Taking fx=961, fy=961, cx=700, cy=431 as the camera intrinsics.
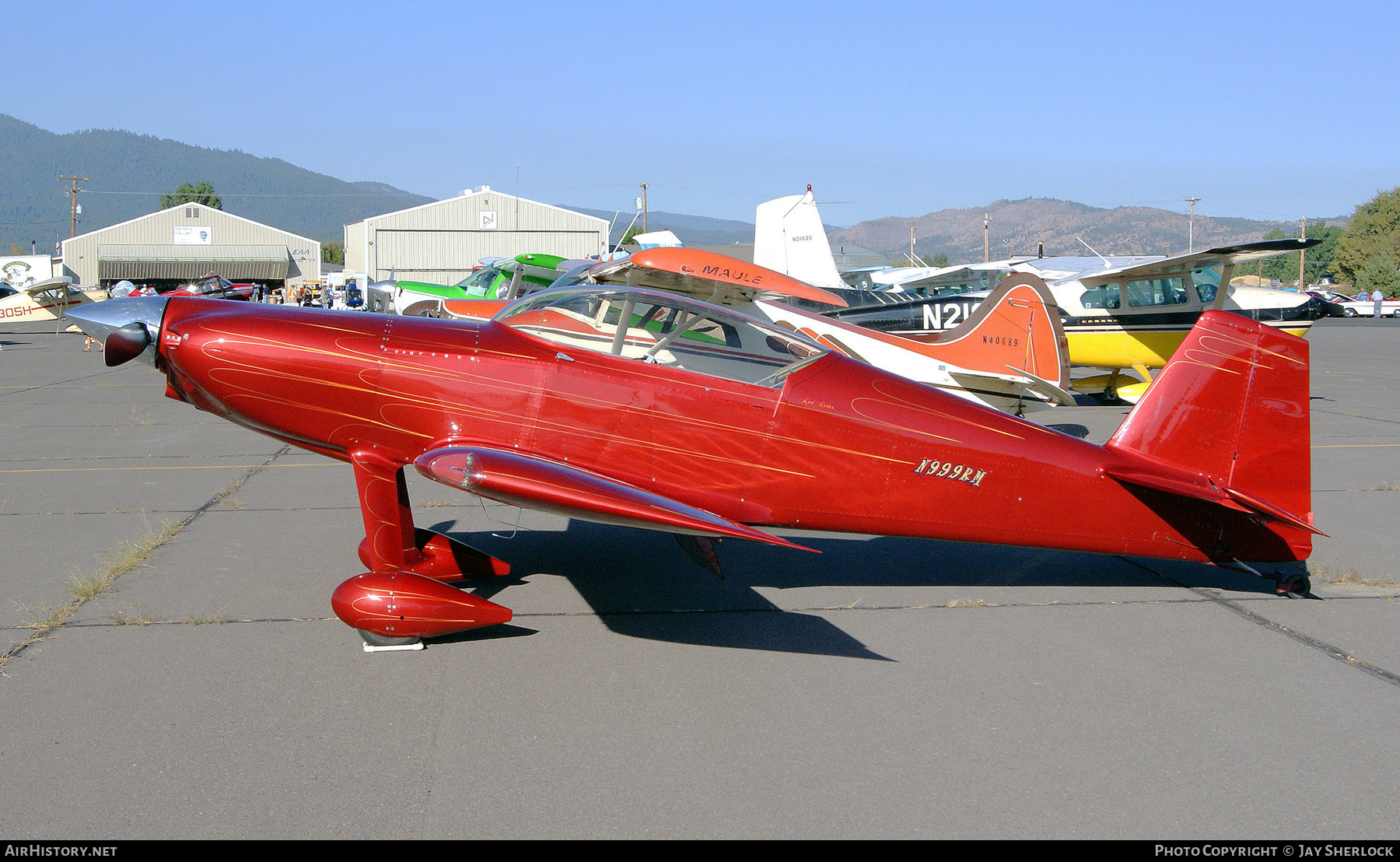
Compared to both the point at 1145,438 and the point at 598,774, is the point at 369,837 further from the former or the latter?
the point at 1145,438

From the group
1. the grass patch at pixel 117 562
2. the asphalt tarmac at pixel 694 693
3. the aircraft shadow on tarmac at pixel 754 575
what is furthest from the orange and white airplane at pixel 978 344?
the grass patch at pixel 117 562

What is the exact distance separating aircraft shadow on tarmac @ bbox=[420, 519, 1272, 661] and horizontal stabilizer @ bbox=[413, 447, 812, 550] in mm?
978

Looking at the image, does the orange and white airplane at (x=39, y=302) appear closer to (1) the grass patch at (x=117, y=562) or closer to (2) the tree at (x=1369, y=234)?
(1) the grass patch at (x=117, y=562)

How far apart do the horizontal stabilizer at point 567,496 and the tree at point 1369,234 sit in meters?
91.2

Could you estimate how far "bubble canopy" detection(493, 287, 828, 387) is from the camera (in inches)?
208

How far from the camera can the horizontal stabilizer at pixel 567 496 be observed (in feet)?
13.9

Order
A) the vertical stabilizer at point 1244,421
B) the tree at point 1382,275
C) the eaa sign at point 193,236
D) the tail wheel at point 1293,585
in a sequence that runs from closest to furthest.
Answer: the vertical stabilizer at point 1244,421
the tail wheel at point 1293,585
the tree at point 1382,275
the eaa sign at point 193,236

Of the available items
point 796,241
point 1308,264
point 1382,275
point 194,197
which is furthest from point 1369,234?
point 194,197

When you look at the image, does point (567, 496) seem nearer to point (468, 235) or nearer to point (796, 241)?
point (796, 241)

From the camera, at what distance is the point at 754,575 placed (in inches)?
244

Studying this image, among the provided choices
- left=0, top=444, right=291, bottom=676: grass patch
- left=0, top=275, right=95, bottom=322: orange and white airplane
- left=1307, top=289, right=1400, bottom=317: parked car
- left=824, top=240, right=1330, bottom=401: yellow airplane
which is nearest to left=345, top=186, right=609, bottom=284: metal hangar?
left=0, top=275, right=95, bottom=322: orange and white airplane

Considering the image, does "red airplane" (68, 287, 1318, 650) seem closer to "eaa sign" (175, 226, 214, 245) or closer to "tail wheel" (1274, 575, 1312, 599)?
"tail wheel" (1274, 575, 1312, 599)

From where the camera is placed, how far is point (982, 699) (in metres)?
4.30

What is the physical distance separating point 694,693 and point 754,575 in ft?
6.28
